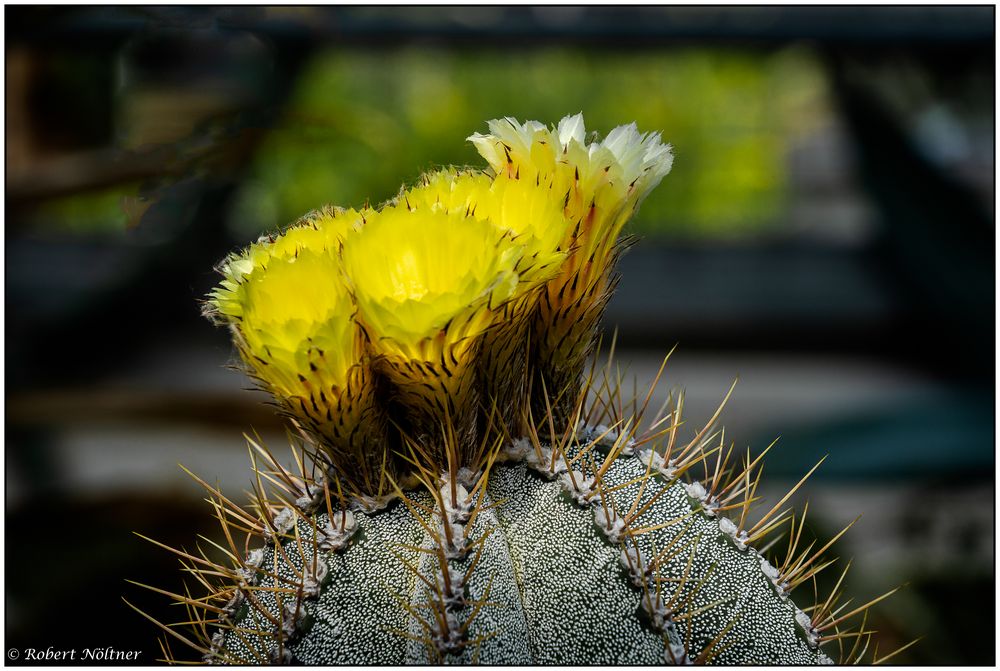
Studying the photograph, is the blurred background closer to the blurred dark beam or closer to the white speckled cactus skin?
the blurred dark beam

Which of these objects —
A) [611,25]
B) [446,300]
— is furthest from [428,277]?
[611,25]

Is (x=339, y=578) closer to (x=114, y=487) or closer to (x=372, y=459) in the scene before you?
(x=372, y=459)

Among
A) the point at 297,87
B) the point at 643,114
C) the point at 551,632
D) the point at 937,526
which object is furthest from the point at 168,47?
the point at 643,114

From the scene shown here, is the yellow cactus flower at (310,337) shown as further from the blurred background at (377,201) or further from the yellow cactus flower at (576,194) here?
the blurred background at (377,201)

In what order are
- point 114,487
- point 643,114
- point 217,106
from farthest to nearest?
point 643,114
point 114,487
point 217,106

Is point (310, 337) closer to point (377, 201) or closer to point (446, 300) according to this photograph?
point (446, 300)

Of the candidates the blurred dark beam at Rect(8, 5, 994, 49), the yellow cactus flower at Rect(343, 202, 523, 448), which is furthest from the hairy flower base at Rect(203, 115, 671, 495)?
the blurred dark beam at Rect(8, 5, 994, 49)
